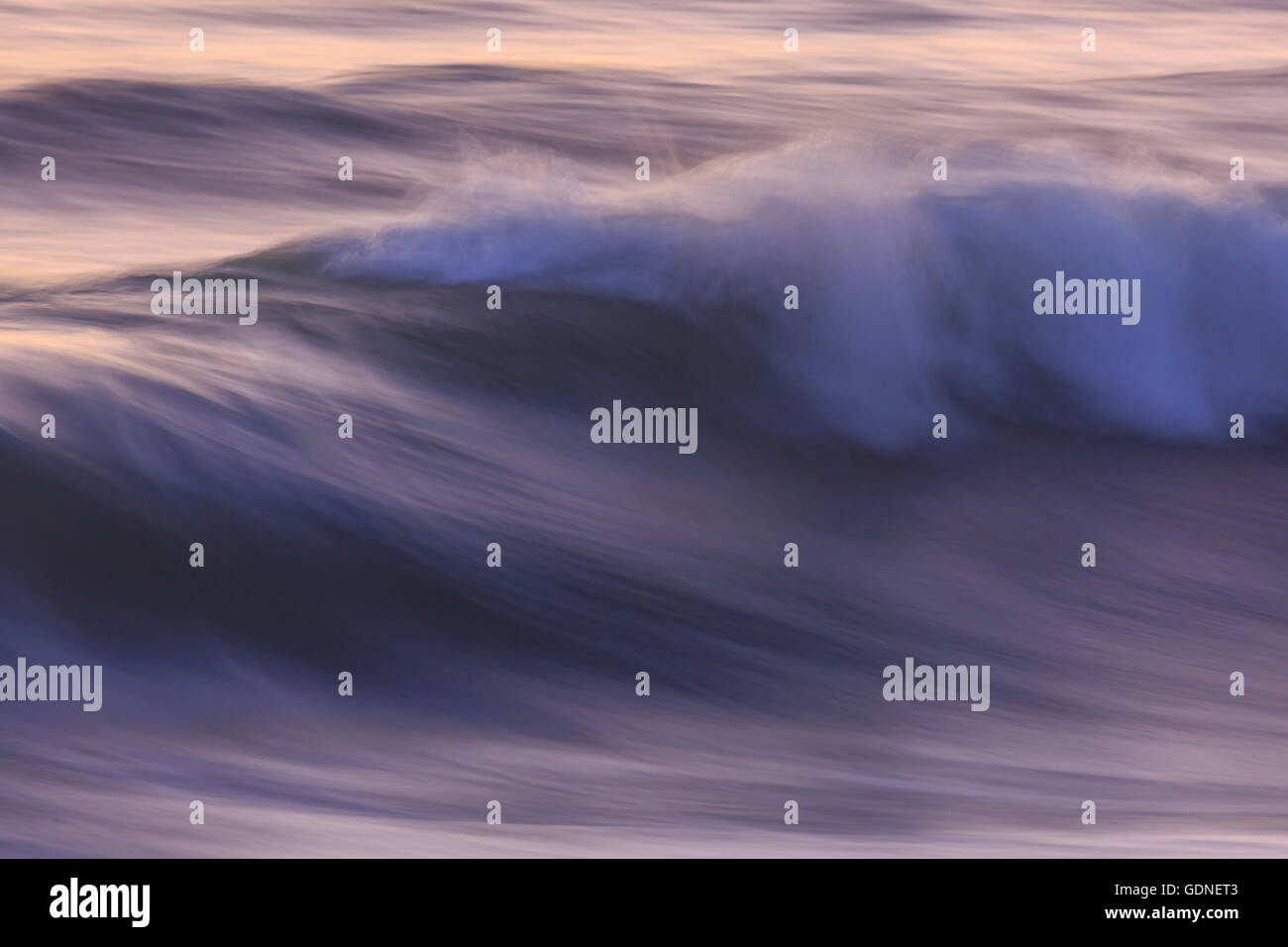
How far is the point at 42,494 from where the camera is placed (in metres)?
6.45

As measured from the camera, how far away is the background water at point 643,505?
16.5ft

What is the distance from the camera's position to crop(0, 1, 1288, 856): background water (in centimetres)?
504

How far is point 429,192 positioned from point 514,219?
0.73 m

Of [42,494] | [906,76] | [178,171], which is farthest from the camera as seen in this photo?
[906,76]

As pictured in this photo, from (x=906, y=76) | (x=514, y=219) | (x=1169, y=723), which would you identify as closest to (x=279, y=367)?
(x=514, y=219)

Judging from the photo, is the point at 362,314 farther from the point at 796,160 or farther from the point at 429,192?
the point at 796,160

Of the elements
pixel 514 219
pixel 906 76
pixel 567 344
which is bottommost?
pixel 567 344

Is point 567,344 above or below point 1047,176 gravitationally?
below

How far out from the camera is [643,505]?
754cm

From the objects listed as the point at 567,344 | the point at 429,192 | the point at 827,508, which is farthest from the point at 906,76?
the point at 827,508

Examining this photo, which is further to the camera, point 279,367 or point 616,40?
point 616,40

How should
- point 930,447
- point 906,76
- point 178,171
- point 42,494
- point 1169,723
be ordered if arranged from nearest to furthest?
point 1169,723 → point 42,494 → point 930,447 → point 178,171 → point 906,76

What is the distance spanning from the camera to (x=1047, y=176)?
35.7ft

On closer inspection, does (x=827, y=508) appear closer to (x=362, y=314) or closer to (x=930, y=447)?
(x=930, y=447)
